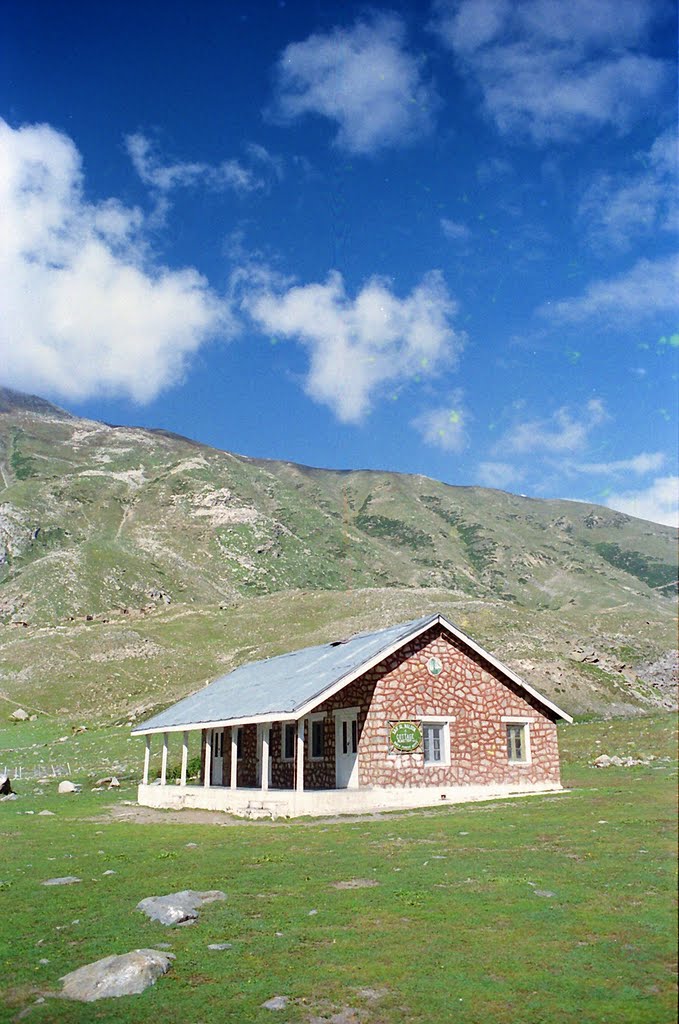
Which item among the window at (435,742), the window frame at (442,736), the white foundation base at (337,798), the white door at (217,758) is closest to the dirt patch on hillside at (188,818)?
the white foundation base at (337,798)

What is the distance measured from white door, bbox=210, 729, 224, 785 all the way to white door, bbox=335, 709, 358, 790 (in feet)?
33.8

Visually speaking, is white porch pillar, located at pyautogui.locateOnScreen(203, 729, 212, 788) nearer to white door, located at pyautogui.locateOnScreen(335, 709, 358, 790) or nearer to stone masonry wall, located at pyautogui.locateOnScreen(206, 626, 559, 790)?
stone masonry wall, located at pyautogui.locateOnScreen(206, 626, 559, 790)

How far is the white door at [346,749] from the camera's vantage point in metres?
28.2

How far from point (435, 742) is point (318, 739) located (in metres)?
5.02

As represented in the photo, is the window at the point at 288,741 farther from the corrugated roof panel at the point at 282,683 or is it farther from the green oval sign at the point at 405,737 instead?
the green oval sign at the point at 405,737

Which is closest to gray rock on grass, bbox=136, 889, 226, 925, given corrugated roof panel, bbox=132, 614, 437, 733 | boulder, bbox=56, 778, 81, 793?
corrugated roof panel, bbox=132, 614, 437, 733

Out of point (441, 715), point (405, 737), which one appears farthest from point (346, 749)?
point (441, 715)

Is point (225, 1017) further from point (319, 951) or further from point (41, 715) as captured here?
point (41, 715)

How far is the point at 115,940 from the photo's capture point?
36.6 feet

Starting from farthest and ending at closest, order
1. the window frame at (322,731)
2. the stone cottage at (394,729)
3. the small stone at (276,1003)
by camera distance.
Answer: the window frame at (322,731) → the stone cottage at (394,729) → the small stone at (276,1003)

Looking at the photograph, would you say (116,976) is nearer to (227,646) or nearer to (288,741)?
(288,741)

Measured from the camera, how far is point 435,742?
2925 centimetres

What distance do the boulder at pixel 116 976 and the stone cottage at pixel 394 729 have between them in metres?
16.1

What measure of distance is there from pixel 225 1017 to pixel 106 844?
15228 millimetres
